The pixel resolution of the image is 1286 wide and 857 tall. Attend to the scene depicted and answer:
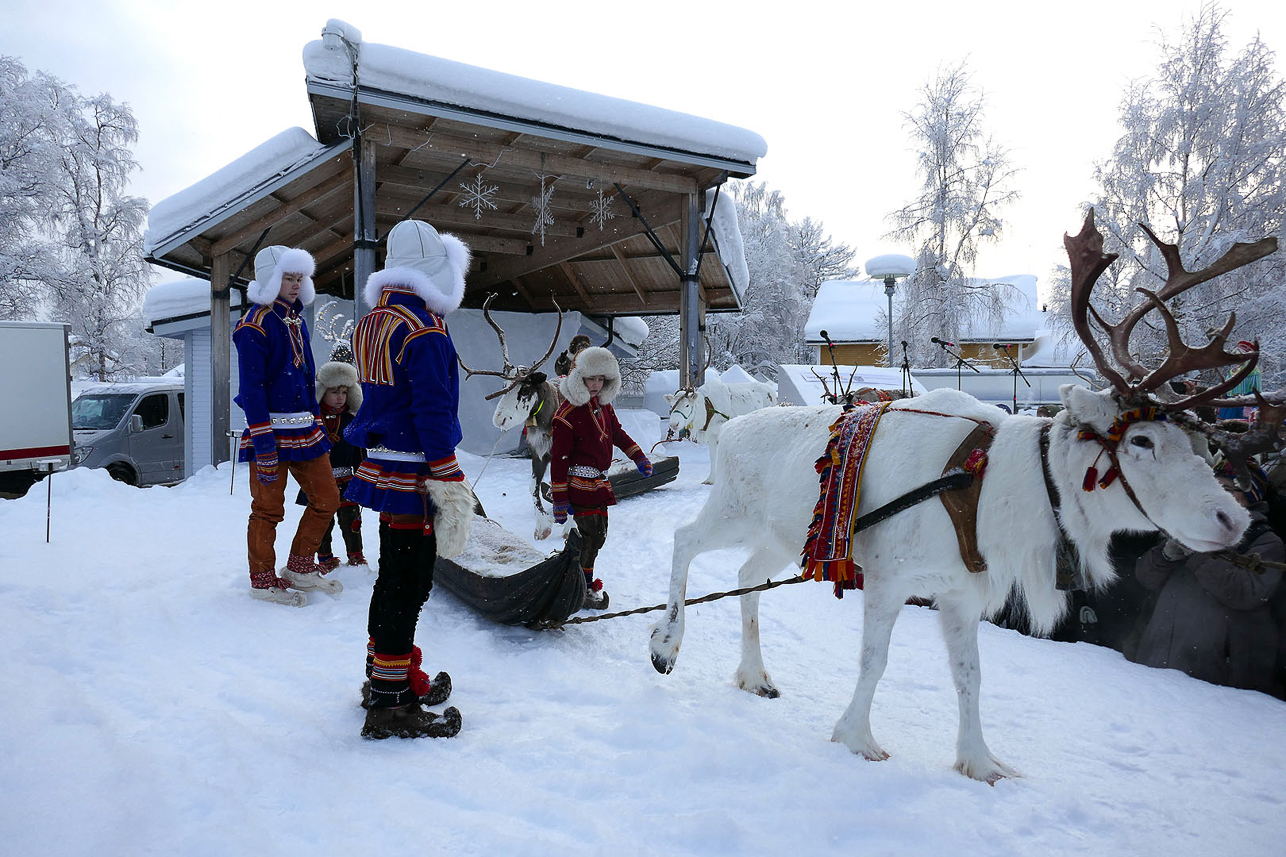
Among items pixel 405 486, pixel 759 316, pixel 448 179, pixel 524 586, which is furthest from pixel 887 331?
pixel 405 486

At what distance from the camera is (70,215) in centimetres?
2033

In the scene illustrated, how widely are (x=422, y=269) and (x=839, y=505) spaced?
2.09 m

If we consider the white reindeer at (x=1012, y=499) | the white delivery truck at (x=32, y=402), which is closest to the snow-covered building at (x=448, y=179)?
the white delivery truck at (x=32, y=402)

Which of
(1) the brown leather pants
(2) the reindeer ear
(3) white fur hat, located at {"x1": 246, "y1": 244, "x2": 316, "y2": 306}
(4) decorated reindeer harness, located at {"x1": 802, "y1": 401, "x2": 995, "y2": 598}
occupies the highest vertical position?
(3) white fur hat, located at {"x1": 246, "y1": 244, "x2": 316, "y2": 306}

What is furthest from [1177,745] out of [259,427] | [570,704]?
[259,427]

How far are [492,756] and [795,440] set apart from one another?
6.47 ft

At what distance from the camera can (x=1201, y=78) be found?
519 inches

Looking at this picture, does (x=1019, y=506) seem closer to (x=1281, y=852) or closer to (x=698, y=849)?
(x=1281, y=852)

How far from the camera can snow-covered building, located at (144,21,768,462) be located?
766 cm

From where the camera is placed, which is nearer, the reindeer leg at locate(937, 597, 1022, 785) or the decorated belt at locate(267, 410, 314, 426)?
the reindeer leg at locate(937, 597, 1022, 785)

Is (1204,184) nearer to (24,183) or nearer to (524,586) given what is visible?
(524,586)

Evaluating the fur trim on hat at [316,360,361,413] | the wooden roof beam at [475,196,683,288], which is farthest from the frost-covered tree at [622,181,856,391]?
the fur trim on hat at [316,360,361,413]

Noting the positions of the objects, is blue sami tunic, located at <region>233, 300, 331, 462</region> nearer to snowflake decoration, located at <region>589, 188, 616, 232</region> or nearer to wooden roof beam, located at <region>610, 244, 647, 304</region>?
snowflake decoration, located at <region>589, 188, 616, 232</region>

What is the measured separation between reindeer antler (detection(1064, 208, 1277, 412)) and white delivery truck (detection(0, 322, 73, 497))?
10078mm
